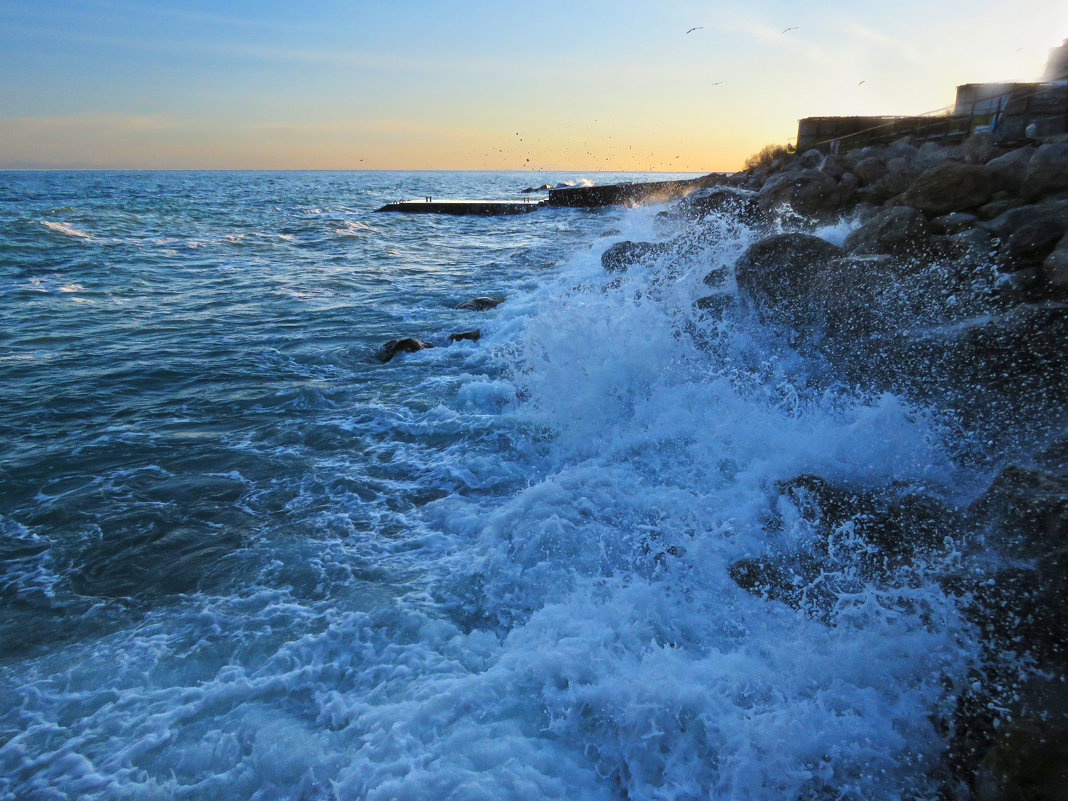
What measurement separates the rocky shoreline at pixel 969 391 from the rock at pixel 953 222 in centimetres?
3

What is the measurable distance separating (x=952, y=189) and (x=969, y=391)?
4988 mm

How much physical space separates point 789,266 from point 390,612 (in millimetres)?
5975

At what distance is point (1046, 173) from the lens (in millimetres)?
7598

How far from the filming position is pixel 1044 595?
9.11ft

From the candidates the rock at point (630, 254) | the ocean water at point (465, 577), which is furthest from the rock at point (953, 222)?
the rock at point (630, 254)

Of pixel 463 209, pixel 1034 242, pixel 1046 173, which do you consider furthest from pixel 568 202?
pixel 1034 242

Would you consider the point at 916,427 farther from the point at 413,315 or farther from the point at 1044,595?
the point at 413,315

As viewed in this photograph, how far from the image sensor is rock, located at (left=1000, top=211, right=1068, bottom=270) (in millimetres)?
6238

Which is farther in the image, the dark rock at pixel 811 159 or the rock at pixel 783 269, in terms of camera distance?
the dark rock at pixel 811 159

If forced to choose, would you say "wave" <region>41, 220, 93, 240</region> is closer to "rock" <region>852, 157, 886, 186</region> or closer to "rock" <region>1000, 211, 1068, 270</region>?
"rock" <region>852, 157, 886, 186</region>

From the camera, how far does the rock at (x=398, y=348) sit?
9148mm

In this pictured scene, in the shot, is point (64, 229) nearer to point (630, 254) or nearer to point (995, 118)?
point (630, 254)

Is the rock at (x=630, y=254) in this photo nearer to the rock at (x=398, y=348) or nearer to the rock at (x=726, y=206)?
the rock at (x=726, y=206)

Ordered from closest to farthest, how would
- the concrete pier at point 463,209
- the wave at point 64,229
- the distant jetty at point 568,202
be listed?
1. the wave at point 64,229
2. the distant jetty at point 568,202
3. the concrete pier at point 463,209
